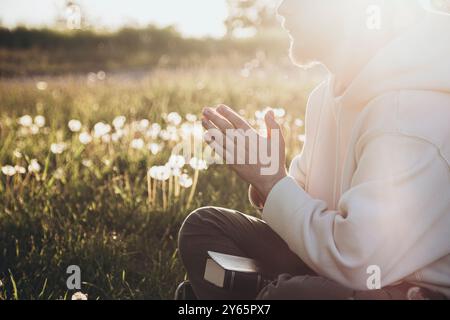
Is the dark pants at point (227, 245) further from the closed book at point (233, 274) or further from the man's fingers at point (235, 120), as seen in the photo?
the man's fingers at point (235, 120)

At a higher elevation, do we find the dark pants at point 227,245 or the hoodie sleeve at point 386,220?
the hoodie sleeve at point 386,220

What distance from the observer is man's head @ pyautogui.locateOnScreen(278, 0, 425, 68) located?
6.78 feet

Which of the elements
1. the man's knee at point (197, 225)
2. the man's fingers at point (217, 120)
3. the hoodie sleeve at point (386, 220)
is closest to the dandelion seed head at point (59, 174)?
the man's knee at point (197, 225)

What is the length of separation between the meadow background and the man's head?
3.84 feet

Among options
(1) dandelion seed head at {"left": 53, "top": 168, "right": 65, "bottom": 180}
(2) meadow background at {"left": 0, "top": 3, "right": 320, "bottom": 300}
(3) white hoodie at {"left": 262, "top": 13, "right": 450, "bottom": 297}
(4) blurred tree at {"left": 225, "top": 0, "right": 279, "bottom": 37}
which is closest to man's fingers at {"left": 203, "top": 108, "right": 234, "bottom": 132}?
(3) white hoodie at {"left": 262, "top": 13, "right": 450, "bottom": 297}

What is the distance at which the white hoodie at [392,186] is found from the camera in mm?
1834

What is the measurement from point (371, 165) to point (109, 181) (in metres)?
2.49

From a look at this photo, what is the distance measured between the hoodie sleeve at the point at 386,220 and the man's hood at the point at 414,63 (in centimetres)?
21

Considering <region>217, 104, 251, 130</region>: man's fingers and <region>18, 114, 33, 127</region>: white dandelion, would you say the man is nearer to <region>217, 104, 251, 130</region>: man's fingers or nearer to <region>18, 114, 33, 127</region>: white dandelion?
<region>217, 104, 251, 130</region>: man's fingers

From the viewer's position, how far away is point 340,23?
7.06 ft

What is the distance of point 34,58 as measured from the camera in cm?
1658

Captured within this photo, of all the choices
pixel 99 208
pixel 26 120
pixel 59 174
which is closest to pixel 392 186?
pixel 99 208

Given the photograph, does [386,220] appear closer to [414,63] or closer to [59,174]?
[414,63]
